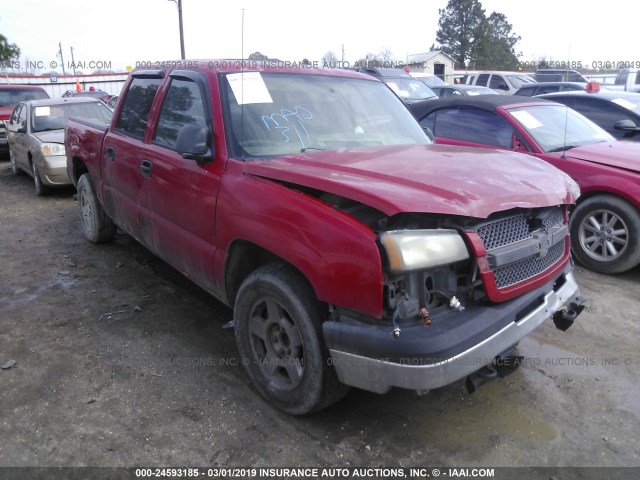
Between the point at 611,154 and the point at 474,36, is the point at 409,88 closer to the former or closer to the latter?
the point at 611,154

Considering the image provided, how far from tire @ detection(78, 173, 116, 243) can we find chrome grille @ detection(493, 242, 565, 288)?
14.9 ft

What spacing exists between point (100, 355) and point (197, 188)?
139 centimetres

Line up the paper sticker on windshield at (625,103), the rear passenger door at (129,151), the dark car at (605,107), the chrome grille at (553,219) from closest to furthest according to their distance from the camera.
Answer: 1. the chrome grille at (553,219)
2. the rear passenger door at (129,151)
3. the dark car at (605,107)
4. the paper sticker on windshield at (625,103)

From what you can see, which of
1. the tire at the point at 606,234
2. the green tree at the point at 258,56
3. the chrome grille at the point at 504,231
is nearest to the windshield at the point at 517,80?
the tire at the point at 606,234

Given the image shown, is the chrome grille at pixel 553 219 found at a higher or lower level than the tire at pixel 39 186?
higher

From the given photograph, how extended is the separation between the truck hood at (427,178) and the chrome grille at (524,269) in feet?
0.99

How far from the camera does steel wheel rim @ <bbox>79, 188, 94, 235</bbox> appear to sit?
19.5 feet

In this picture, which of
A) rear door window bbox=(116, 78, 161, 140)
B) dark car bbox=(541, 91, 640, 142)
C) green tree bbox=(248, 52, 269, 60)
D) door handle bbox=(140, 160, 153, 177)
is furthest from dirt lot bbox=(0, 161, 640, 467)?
dark car bbox=(541, 91, 640, 142)

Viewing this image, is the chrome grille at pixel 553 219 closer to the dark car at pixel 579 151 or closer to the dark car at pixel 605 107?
the dark car at pixel 579 151

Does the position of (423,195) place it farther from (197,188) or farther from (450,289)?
(197,188)

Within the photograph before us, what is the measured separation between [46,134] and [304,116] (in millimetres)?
7125

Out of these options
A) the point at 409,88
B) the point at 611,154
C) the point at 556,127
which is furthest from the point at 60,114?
the point at 611,154

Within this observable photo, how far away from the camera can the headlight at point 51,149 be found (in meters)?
8.41

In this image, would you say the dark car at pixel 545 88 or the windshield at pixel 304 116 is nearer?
the windshield at pixel 304 116
